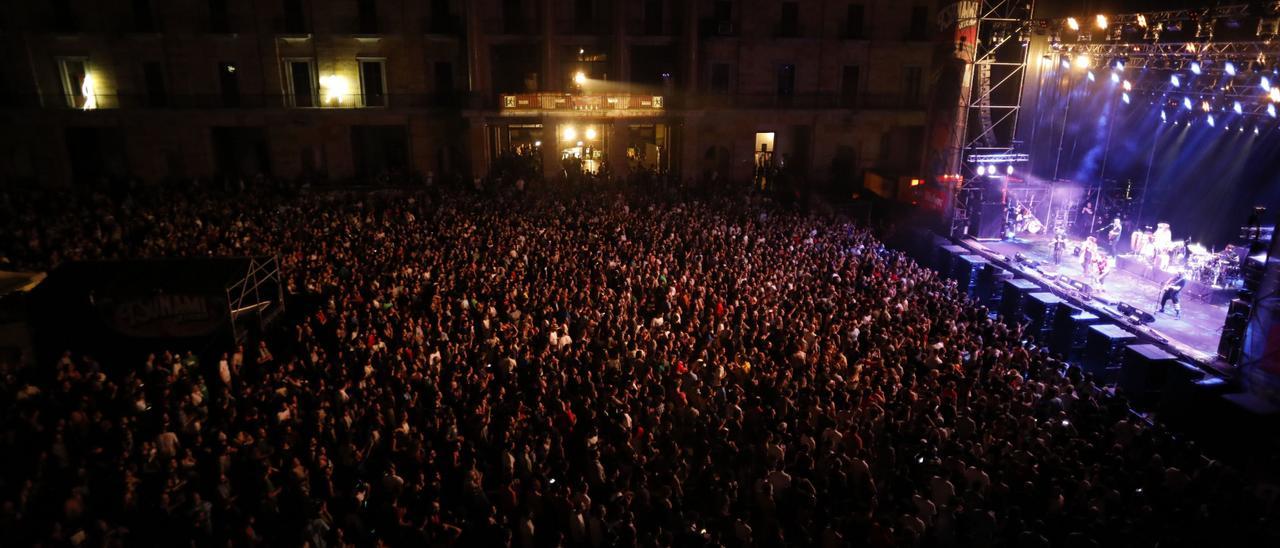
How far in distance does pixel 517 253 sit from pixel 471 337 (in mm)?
4683

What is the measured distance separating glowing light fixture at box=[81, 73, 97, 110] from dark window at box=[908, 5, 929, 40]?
30381 millimetres

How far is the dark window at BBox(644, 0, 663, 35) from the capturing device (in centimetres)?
2791

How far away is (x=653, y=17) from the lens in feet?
91.9

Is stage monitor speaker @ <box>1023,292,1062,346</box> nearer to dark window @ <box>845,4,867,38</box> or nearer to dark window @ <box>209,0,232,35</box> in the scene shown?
dark window @ <box>845,4,867,38</box>

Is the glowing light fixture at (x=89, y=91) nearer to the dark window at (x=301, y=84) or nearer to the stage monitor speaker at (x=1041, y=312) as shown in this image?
the dark window at (x=301, y=84)

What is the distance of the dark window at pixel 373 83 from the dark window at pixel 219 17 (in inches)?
178

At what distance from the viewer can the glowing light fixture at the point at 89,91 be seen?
2573cm

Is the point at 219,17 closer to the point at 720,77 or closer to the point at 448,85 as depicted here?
the point at 448,85

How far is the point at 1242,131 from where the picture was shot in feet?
64.1

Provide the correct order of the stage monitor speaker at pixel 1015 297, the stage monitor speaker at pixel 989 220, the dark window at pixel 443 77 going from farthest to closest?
the dark window at pixel 443 77 < the stage monitor speaker at pixel 989 220 < the stage monitor speaker at pixel 1015 297

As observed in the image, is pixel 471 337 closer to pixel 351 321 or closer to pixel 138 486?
pixel 351 321

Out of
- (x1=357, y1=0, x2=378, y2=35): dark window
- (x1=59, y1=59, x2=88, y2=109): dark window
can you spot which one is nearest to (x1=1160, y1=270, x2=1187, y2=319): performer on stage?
(x1=357, y1=0, x2=378, y2=35): dark window

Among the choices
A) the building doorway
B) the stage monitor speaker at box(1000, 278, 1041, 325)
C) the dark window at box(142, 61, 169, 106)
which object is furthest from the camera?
the building doorway

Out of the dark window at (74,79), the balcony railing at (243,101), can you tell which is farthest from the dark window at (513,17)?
the dark window at (74,79)
